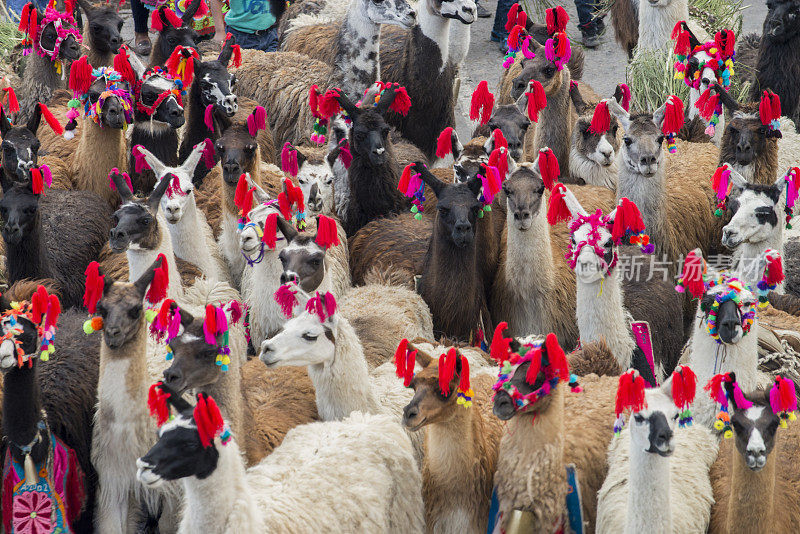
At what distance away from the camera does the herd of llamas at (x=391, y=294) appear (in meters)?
3.90

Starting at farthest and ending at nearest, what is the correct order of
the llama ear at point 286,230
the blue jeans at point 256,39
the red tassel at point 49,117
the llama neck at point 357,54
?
the blue jeans at point 256,39
the llama neck at point 357,54
the red tassel at point 49,117
the llama ear at point 286,230

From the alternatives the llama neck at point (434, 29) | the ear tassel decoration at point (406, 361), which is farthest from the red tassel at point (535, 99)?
the ear tassel decoration at point (406, 361)

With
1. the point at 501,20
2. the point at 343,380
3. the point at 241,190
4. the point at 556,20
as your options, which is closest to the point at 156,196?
the point at 241,190

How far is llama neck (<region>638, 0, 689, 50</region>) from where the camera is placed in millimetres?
8109

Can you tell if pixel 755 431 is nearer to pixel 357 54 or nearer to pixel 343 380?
pixel 343 380

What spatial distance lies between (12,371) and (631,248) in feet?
11.2

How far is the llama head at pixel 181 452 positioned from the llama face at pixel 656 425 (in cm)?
144

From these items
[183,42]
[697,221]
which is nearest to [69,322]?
[183,42]

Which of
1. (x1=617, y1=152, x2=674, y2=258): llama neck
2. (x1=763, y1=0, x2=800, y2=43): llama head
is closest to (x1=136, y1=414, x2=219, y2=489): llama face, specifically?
(x1=617, y1=152, x2=674, y2=258): llama neck

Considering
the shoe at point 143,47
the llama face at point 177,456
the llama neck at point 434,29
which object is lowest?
the llama face at point 177,456

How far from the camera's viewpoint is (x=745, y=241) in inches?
204

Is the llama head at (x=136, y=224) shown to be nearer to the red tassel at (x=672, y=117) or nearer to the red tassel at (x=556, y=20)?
the red tassel at (x=672, y=117)

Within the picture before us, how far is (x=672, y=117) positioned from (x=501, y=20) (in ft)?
14.2

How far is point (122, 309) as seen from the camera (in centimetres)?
415
